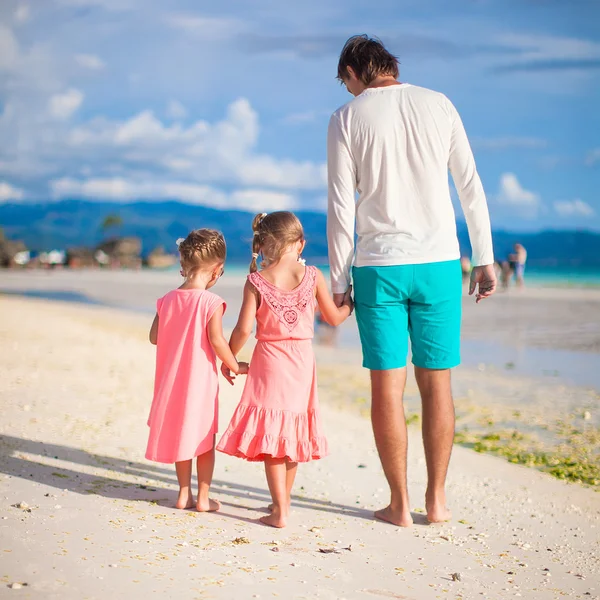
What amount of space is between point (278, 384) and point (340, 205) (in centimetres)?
83

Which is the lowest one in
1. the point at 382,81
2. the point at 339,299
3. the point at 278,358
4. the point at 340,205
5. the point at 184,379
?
the point at 184,379

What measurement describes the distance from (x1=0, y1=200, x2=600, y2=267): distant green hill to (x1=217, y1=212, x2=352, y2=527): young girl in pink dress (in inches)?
3505

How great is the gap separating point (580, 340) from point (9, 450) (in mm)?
9979

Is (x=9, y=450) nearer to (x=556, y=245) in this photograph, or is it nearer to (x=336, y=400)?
(x=336, y=400)

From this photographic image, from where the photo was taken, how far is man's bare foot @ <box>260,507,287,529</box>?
10.7 ft

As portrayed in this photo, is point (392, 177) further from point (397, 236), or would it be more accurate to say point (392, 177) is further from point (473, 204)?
point (473, 204)

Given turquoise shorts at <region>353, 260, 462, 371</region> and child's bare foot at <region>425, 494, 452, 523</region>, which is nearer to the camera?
turquoise shorts at <region>353, 260, 462, 371</region>

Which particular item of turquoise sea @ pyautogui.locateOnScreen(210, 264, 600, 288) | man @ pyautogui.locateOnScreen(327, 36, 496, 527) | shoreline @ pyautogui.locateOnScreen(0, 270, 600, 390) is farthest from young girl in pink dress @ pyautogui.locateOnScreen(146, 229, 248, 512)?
turquoise sea @ pyautogui.locateOnScreen(210, 264, 600, 288)

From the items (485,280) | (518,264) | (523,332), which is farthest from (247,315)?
(518,264)

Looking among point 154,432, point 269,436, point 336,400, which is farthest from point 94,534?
point 336,400

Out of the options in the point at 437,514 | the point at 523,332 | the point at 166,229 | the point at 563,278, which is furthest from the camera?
the point at 166,229

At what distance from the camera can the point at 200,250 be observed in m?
3.45

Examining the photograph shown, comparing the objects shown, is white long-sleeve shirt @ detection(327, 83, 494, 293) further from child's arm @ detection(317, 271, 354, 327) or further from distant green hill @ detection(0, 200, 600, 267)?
distant green hill @ detection(0, 200, 600, 267)

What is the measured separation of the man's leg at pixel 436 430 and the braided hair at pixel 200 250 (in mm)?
1058
